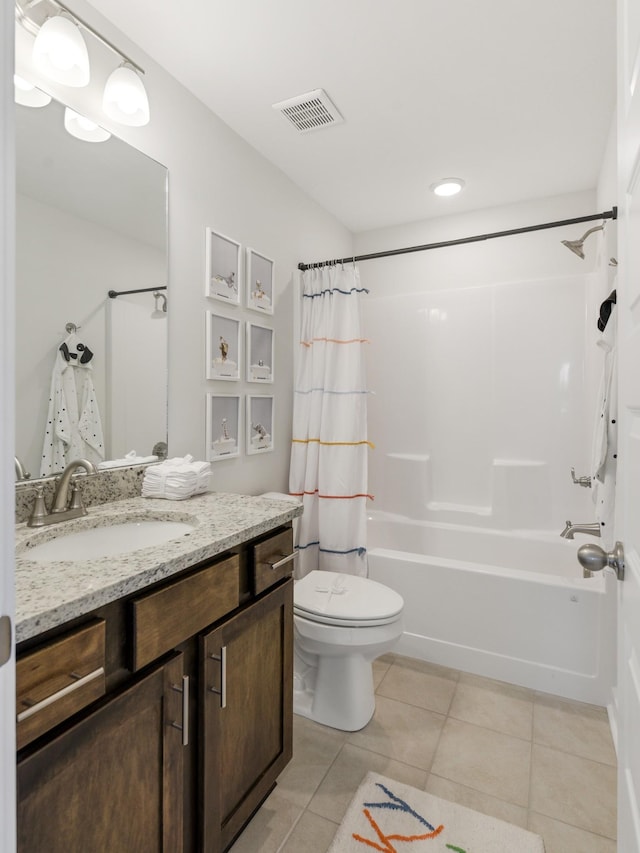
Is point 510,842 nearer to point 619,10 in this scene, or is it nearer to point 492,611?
point 492,611

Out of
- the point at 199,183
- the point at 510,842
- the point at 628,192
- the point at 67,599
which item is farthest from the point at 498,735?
the point at 199,183

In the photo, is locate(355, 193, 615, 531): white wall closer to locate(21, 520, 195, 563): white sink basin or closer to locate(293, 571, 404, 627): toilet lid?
locate(293, 571, 404, 627): toilet lid

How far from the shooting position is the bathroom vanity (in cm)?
74

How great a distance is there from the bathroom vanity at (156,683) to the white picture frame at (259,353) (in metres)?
0.91

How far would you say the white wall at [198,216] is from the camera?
Result: 5.34ft

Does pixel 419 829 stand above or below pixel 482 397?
below

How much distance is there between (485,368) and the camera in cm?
290

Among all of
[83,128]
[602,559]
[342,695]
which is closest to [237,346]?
[83,128]

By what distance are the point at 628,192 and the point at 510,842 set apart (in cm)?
169

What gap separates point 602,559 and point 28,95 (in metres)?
1.77

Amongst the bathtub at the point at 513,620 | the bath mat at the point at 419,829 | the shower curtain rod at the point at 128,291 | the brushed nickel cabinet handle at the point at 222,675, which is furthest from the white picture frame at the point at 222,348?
the bath mat at the point at 419,829

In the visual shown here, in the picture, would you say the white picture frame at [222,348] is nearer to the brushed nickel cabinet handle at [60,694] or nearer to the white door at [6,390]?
the brushed nickel cabinet handle at [60,694]

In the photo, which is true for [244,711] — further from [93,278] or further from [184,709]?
[93,278]

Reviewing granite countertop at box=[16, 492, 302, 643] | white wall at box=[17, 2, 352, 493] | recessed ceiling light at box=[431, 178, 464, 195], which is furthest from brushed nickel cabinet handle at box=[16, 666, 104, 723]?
recessed ceiling light at box=[431, 178, 464, 195]
